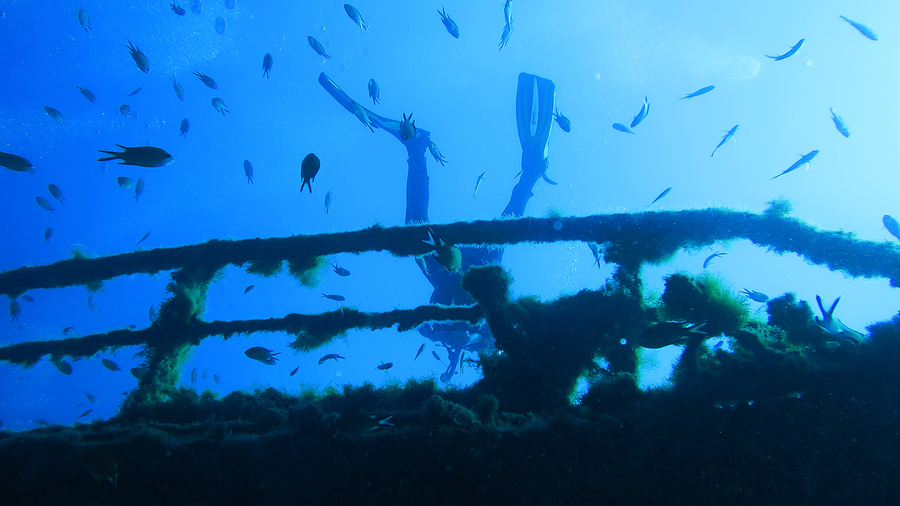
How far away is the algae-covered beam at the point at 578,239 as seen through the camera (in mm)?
5117

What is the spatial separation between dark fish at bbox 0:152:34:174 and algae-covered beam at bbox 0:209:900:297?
1.74 metres

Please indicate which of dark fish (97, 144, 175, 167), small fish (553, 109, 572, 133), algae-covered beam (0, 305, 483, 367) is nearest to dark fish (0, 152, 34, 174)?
algae-covered beam (0, 305, 483, 367)

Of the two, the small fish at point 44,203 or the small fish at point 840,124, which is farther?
the small fish at point 44,203

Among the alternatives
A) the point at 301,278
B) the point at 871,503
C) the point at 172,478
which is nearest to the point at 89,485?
the point at 172,478

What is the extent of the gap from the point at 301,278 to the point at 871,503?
25.0ft

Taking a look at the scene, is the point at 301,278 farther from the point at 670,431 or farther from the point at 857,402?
the point at 857,402

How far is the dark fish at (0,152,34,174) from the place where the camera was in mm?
5281

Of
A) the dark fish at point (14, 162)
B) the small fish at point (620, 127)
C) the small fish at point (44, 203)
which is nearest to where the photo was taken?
the dark fish at point (14, 162)

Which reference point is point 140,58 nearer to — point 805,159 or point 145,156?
point 145,156

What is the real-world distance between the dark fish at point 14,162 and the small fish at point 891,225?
53.7 feet

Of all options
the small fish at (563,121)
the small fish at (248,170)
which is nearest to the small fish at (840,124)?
Result: the small fish at (563,121)

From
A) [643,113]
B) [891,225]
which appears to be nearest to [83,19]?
[643,113]

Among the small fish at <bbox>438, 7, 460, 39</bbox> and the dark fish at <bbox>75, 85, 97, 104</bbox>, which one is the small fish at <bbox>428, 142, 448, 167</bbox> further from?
the dark fish at <bbox>75, 85, 97, 104</bbox>

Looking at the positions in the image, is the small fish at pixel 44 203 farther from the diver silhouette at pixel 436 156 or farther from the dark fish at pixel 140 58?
the diver silhouette at pixel 436 156
